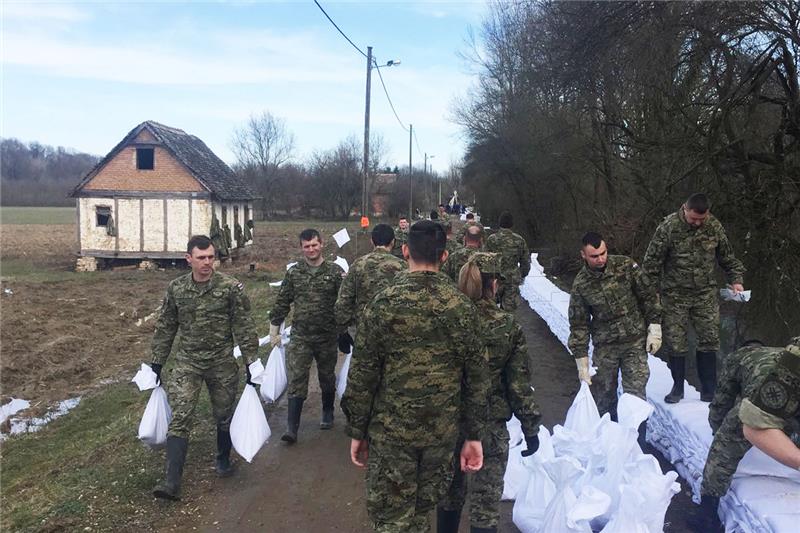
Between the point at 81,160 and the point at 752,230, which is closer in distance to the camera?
the point at 752,230

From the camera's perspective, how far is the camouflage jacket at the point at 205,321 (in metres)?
4.59

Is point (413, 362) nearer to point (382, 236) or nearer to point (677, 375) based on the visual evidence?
point (382, 236)

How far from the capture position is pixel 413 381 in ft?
9.30

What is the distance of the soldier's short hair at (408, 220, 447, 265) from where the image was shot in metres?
2.90

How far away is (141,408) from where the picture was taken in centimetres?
713

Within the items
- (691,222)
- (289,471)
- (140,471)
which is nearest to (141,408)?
(140,471)

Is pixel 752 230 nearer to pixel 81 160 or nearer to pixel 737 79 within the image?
pixel 737 79

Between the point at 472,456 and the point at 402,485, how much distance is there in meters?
0.41

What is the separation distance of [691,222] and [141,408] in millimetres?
6406

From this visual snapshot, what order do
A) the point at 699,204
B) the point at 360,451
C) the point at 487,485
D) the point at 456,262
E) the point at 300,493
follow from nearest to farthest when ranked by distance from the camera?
the point at 360,451
the point at 487,485
the point at 300,493
the point at 699,204
the point at 456,262

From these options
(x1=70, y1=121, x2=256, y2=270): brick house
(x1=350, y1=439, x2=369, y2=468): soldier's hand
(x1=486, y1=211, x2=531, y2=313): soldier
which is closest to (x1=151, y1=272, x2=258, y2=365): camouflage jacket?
(x1=350, y1=439, x2=369, y2=468): soldier's hand

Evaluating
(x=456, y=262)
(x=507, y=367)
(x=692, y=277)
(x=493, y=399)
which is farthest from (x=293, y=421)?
(x=692, y=277)

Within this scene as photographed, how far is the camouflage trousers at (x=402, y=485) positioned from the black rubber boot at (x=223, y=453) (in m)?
2.32

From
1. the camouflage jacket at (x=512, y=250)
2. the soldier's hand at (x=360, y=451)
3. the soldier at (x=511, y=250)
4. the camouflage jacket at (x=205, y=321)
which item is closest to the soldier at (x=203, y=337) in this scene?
the camouflage jacket at (x=205, y=321)
